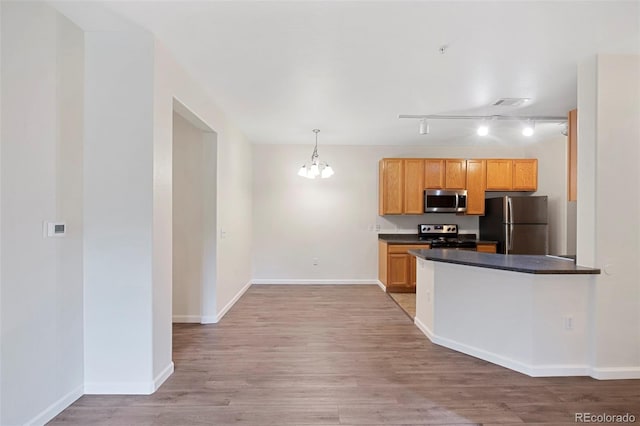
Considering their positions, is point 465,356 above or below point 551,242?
below

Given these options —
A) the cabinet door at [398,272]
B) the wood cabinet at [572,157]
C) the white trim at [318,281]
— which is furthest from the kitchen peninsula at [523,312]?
the white trim at [318,281]

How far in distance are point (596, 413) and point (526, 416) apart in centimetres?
49

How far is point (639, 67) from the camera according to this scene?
A: 8.36ft

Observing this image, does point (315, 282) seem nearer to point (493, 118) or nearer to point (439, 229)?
point (439, 229)

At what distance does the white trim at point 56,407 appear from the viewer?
1.92 m

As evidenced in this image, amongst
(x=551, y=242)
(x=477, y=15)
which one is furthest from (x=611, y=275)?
(x=551, y=242)

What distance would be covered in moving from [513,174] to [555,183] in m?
0.63

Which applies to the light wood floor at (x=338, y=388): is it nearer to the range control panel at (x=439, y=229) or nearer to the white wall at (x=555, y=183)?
the range control panel at (x=439, y=229)

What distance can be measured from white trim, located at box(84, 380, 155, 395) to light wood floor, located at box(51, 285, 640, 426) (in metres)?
0.05

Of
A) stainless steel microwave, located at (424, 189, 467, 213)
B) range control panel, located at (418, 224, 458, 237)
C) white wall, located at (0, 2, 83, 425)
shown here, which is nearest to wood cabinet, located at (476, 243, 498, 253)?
range control panel, located at (418, 224, 458, 237)

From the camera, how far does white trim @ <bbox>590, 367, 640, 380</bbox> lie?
99.6 inches

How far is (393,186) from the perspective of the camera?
18.1 ft

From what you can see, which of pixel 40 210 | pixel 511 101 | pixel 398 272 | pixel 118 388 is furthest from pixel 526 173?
pixel 40 210

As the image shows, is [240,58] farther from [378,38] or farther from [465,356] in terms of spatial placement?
[465,356]
